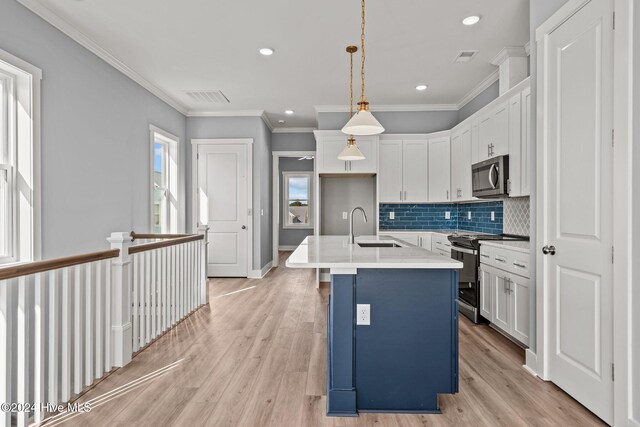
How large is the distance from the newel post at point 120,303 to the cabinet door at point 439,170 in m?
4.19

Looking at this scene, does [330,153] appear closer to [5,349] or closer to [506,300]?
[506,300]

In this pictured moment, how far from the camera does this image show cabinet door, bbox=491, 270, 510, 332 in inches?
127

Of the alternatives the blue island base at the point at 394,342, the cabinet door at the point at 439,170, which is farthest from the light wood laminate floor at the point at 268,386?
the cabinet door at the point at 439,170

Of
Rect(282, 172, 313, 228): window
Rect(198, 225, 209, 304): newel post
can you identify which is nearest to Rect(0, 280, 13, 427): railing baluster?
Rect(198, 225, 209, 304): newel post

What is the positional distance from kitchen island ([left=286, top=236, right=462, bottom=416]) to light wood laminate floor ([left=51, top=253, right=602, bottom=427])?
4.4 inches

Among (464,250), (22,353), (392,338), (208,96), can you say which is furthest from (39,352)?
(208,96)

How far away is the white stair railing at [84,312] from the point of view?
188 cm

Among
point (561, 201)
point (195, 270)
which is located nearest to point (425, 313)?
point (561, 201)

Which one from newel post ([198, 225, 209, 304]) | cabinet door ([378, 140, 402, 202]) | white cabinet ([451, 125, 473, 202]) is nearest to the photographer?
newel post ([198, 225, 209, 304])

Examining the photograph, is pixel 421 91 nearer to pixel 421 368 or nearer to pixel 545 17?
pixel 545 17

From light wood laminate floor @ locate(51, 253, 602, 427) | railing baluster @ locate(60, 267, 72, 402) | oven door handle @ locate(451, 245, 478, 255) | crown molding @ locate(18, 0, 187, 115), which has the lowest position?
light wood laminate floor @ locate(51, 253, 602, 427)

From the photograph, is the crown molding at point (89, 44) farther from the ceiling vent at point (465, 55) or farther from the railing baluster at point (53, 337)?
the ceiling vent at point (465, 55)

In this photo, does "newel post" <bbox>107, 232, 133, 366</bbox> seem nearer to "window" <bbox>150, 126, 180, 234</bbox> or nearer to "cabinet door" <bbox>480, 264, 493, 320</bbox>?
"window" <bbox>150, 126, 180, 234</bbox>

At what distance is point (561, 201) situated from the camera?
236 cm
